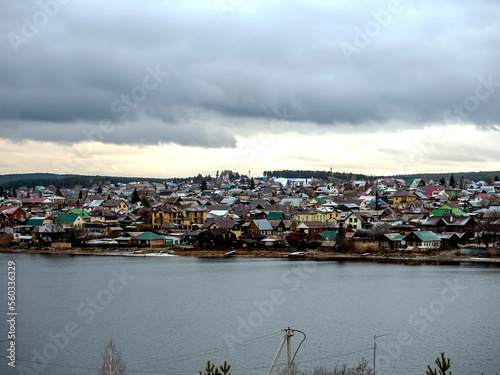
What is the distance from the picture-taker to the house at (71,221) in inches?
1297

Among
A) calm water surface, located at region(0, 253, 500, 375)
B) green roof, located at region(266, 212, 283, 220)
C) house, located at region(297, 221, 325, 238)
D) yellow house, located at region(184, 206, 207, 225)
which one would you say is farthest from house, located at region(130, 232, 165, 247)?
calm water surface, located at region(0, 253, 500, 375)

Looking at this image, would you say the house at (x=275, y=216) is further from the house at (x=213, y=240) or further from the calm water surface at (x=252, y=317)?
the calm water surface at (x=252, y=317)

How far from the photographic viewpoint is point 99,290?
16.3m

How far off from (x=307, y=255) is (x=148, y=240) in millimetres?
7838

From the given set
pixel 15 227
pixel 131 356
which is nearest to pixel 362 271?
pixel 131 356

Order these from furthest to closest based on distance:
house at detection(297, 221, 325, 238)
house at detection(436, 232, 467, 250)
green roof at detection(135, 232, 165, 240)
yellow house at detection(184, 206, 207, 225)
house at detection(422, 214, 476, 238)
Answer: yellow house at detection(184, 206, 207, 225) → house at detection(297, 221, 325, 238) → green roof at detection(135, 232, 165, 240) → house at detection(422, 214, 476, 238) → house at detection(436, 232, 467, 250)

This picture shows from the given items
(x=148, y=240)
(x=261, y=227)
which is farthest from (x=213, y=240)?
(x=148, y=240)

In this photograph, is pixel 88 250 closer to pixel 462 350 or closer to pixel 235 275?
pixel 235 275

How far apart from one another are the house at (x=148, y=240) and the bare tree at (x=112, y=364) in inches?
712

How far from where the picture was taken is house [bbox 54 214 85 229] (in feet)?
108

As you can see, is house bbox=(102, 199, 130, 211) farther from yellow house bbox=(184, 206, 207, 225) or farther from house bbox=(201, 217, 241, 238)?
house bbox=(201, 217, 241, 238)

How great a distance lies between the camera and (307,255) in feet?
82.6

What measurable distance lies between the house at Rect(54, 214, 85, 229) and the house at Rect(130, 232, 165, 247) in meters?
5.93

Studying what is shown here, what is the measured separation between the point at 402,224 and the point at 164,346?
20.7 meters
